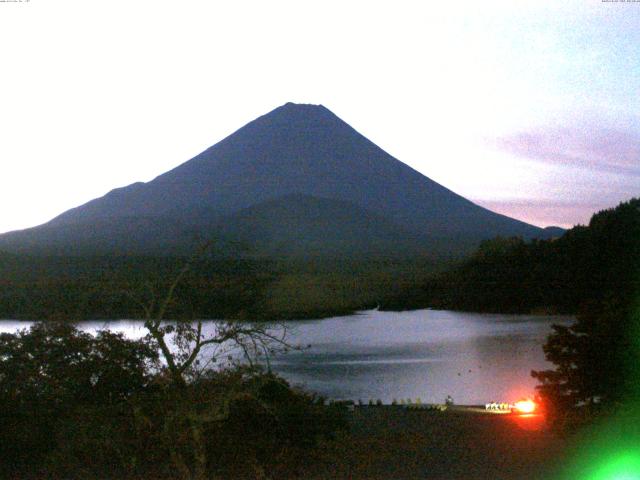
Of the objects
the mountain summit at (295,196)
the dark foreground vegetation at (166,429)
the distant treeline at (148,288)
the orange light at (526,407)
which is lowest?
the orange light at (526,407)

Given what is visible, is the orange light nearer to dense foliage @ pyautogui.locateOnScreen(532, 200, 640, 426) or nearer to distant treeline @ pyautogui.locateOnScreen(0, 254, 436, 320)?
dense foliage @ pyautogui.locateOnScreen(532, 200, 640, 426)

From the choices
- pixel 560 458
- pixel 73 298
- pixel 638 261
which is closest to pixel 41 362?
pixel 73 298

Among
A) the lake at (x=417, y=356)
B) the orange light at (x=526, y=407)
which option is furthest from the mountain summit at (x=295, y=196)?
the orange light at (x=526, y=407)

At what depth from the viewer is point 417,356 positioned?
22.7 metres

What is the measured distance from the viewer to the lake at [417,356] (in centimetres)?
1559

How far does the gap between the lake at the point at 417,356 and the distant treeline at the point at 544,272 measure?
4.33 ft

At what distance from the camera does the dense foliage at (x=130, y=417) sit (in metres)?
6.21

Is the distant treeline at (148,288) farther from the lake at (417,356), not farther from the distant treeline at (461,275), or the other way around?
the lake at (417,356)

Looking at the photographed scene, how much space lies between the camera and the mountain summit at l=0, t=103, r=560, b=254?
45.5 meters

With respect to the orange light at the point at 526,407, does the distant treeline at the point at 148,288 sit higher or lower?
higher

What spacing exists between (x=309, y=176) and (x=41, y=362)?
61806mm

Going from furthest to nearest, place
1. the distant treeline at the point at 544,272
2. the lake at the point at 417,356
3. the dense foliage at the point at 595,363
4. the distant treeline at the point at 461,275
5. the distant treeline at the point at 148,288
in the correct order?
→ the distant treeline at the point at 544,272 < the distant treeline at the point at 461,275 < the lake at the point at 417,356 < the dense foliage at the point at 595,363 < the distant treeline at the point at 148,288

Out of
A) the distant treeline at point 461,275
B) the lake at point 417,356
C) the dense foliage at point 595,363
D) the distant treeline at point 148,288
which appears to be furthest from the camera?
the distant treeline at point 461,275

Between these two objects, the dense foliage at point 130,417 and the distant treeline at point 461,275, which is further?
the distant treeline at point 461,275
